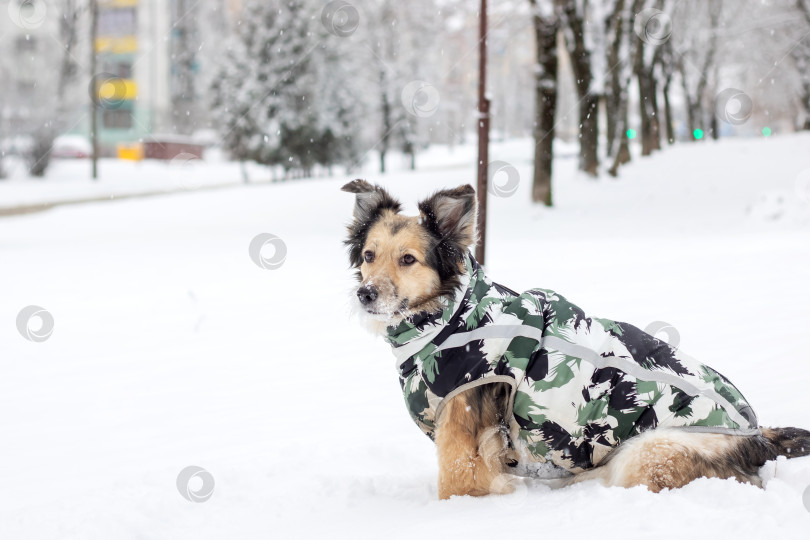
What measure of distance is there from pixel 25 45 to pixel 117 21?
15416mm

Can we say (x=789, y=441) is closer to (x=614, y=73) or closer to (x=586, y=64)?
(x=586, y=64)

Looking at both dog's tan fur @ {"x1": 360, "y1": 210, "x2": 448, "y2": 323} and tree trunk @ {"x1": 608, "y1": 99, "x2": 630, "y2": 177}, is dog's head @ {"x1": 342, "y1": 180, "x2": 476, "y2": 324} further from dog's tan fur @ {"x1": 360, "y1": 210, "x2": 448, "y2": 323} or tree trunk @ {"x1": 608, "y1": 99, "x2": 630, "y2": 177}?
tree trunk @ {"x1": 608, "y1": 99, "x2": 630, "y2": 177}

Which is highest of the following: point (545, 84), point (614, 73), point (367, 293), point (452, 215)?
point (614, 73)

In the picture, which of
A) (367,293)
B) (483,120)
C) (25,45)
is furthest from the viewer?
(25,45)

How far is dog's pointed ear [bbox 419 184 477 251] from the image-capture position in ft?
13.2

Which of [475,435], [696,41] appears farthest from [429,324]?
[696,41]

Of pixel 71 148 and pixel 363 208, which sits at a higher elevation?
pixel 71 148

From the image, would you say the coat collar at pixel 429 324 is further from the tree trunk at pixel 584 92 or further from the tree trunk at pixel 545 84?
the tree trunk at pixel 584 92

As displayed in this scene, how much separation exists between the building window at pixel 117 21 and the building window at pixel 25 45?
7.21 m

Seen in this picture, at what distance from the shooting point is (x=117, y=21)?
5325 cm

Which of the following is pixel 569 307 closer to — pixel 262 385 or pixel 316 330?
pixel 262 385

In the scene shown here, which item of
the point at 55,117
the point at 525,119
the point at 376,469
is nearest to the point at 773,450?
the point at 376,469

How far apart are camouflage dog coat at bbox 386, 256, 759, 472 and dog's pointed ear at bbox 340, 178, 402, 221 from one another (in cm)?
96

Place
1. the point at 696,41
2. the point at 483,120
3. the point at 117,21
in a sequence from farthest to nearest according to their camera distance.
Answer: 1. the point at 117,21
2. the point at 696,41
3. the point at 483,120
